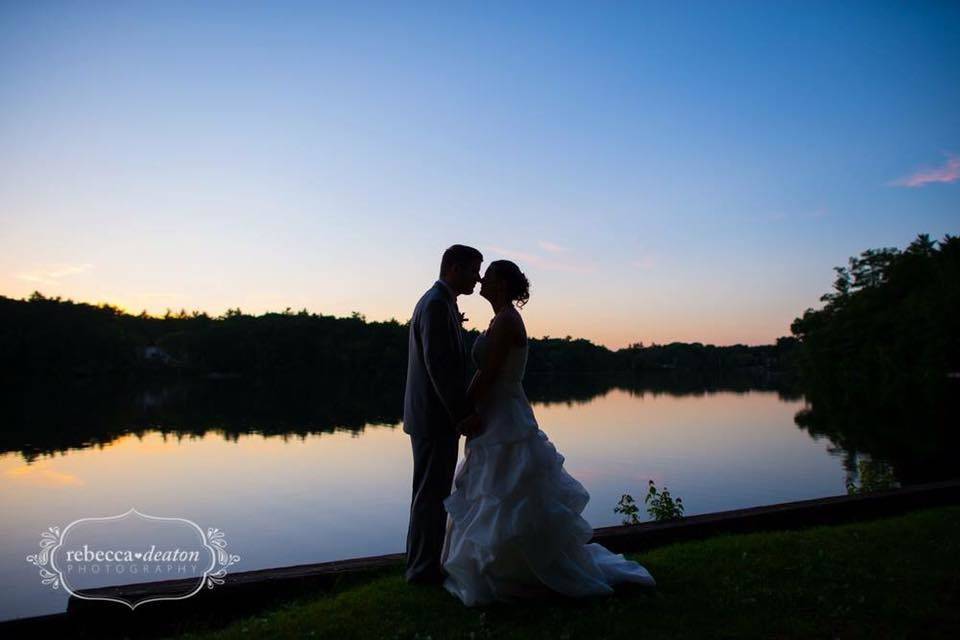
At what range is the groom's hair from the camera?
504 centimetres

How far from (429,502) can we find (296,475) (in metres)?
15.2

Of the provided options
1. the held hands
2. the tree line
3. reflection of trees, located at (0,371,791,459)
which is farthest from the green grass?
the tree line

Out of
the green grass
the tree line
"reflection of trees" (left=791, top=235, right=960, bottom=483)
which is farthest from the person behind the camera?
the tree line

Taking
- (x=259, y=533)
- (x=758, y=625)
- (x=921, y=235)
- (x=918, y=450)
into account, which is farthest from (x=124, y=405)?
(x=921, y=235)

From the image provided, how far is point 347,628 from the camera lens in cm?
405

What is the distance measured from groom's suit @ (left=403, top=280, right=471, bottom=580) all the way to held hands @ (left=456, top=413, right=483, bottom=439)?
0.04 metres

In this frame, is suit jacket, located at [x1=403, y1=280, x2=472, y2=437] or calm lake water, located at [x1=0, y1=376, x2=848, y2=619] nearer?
suit jacket, located at [x1=403, y1=280, x2=472, y2=437]

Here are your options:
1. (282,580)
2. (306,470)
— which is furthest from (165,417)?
(282,580)

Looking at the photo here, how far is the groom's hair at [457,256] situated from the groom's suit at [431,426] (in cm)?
16

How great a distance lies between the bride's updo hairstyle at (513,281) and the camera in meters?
4.89

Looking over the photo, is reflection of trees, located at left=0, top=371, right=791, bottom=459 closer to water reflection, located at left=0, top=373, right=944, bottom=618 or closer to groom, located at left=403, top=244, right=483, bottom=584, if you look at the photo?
water reflection, located at left=0, top=373, right=944, bottom=618

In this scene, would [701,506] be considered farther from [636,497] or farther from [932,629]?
[932,629]

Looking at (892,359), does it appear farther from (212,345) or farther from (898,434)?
(212,345)

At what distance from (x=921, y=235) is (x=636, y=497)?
6398 cm
